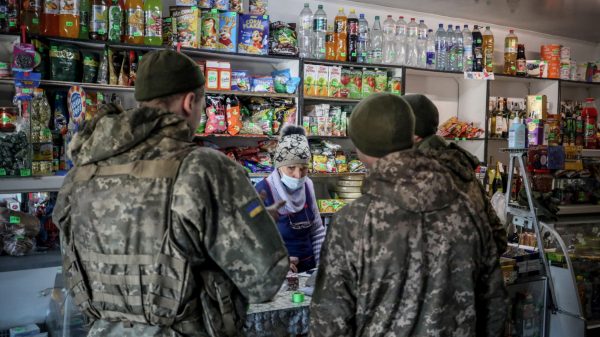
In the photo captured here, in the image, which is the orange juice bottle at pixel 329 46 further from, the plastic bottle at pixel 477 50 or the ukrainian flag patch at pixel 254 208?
the ukrainian flag patch at pixel 254 208

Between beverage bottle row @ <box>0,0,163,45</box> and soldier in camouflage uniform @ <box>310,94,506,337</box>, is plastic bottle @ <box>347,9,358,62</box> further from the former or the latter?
soldier in camouflage uniform @ <box>310,94,506,337</box>

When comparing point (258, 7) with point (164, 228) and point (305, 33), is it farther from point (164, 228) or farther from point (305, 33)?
point (164, 228)

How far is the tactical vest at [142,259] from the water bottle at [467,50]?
448cm

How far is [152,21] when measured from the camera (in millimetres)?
3982

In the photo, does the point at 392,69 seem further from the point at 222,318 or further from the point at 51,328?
the point at 222,318

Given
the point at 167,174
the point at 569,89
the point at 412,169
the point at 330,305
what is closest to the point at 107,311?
the point at 167,174

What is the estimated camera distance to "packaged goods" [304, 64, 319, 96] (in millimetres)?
4613

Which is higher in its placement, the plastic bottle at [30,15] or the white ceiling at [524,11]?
the white ceiling at [524,11]

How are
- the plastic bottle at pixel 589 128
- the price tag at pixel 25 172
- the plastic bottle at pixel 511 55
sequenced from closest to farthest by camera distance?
the price tag at pixel 25 172 < the plastic bottle at pixel 511 55 < the plastic bottle at pixel 589 128

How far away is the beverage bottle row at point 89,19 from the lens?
142 inches

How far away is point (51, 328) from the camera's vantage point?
379 centimetres

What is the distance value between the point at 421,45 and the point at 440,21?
72cm

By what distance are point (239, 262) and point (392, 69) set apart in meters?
3.92

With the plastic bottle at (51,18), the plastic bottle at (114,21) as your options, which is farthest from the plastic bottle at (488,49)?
the plastic bottle at (51,18)
